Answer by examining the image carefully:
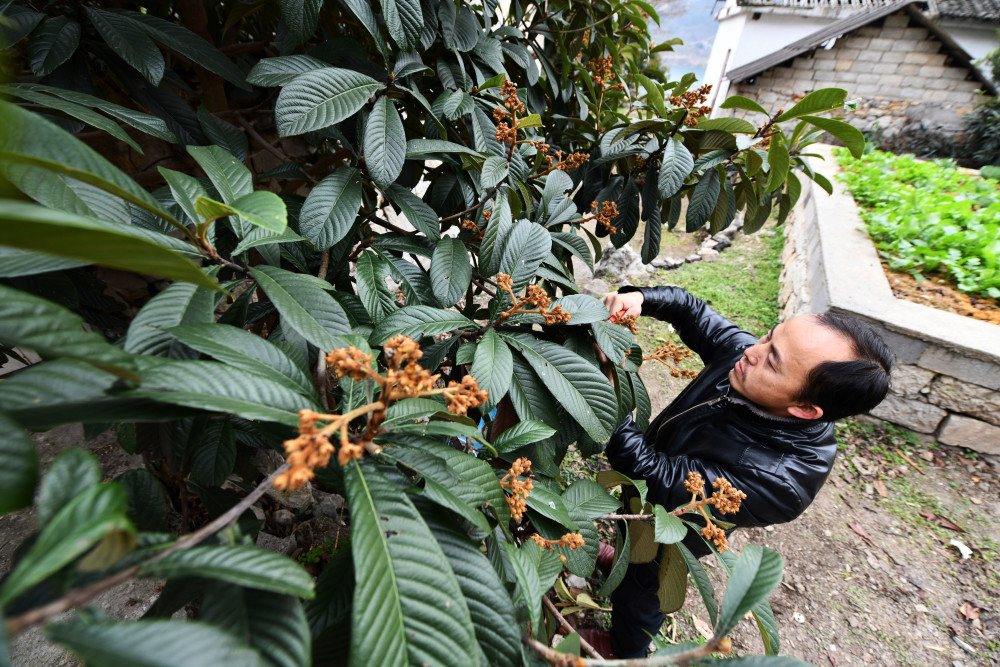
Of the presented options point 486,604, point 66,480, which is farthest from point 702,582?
point 66,480

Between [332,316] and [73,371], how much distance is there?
315mm

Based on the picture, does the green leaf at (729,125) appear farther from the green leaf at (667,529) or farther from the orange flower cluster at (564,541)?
the orange flower cluster at (564,541)

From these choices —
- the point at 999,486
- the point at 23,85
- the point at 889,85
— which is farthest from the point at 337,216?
the point at 889,85

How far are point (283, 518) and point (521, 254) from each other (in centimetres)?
147

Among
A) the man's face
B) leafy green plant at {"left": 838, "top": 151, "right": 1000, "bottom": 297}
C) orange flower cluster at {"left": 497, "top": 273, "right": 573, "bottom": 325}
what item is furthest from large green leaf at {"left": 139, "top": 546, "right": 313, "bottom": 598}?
leafy green plant at {"left": 838, "top": 151, "right": 1000, "bottom": 297}

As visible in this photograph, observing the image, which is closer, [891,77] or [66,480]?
[66,480]

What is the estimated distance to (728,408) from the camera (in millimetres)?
1547

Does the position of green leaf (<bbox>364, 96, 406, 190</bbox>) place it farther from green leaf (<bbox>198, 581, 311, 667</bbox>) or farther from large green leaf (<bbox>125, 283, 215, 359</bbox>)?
green leaf (<bbox>198, 581, 311, 667</bbox>)

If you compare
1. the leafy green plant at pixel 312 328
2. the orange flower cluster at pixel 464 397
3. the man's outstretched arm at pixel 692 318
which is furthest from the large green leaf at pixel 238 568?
the man's outstretched arm at pixel 692 318

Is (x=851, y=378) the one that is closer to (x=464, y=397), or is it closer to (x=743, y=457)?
(x=743, y=457)

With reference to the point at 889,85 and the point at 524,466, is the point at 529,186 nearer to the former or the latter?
the point at 524,466

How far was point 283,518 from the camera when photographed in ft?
5.79

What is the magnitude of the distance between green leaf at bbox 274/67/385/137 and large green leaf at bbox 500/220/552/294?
0.43 metres

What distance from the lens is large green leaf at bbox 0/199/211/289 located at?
318 millimetres
